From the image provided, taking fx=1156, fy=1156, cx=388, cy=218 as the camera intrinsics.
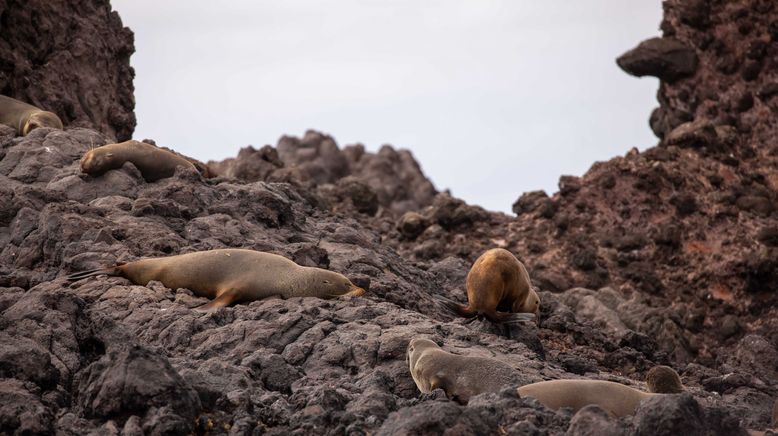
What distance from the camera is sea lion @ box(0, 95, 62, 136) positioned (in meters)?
16.6

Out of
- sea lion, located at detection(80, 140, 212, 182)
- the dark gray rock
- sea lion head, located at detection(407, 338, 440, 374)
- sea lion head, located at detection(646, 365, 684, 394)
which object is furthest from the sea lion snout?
the dark gray rock

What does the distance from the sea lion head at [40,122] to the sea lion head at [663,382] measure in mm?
10091

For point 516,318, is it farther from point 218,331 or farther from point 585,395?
point 585,395

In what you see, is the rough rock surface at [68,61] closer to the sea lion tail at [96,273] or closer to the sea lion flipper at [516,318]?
the sea lion tail at [96,273]

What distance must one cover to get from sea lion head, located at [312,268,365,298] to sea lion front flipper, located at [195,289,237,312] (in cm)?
84

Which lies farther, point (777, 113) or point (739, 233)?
point (777, 113)

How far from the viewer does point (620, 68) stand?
27453mm

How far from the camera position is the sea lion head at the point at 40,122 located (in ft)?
54.1

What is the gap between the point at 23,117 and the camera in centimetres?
1694

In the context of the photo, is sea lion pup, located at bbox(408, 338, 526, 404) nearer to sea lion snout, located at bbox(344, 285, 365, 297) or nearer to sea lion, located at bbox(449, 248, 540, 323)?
sea lion snout, located at bbox(344, 285, 365, 297)

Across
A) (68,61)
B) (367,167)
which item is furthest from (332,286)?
(367,167)

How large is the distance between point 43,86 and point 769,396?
12428mm

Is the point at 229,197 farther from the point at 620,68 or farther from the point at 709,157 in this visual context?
the point at 620,68

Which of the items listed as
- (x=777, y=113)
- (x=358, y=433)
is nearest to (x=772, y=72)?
(x=777, y=113)
